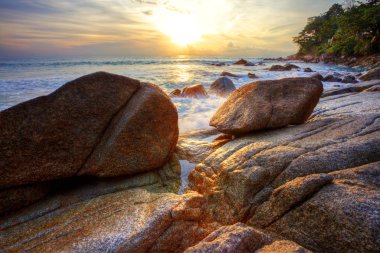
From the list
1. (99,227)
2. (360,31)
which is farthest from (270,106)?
(360,31)

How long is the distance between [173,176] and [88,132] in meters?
1.80

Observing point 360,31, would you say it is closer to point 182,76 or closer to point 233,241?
point 182,76

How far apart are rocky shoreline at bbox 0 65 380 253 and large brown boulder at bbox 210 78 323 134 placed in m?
0.03

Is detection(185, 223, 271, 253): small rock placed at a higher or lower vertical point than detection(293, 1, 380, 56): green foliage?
lower

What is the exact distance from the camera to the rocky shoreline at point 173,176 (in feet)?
7.41

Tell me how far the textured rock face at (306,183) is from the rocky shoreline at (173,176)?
13 mm

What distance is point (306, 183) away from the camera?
246cm

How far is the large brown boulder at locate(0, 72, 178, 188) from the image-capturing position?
327 centimetres

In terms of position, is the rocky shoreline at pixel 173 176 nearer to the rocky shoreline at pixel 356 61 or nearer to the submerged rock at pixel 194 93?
the submerged rock at pixel 194 93

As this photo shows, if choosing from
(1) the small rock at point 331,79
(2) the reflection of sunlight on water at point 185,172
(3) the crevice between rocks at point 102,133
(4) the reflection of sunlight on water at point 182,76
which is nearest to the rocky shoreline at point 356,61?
(1) the small rock at point 331,79

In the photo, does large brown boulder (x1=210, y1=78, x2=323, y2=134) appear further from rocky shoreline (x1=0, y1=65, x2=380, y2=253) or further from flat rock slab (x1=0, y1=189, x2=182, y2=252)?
flat rock slab (x1=0, y1=189, x2=182, y2=252)

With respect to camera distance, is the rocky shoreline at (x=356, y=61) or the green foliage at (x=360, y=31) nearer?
the rocky shoreline at (x=356, y=61)

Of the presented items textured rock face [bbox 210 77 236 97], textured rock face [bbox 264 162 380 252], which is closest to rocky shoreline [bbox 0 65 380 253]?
textured rock face [bbox 264 162 380 252]

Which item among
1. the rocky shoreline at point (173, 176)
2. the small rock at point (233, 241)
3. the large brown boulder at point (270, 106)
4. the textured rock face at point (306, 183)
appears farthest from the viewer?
the large brown boulder at point (270, 106)
